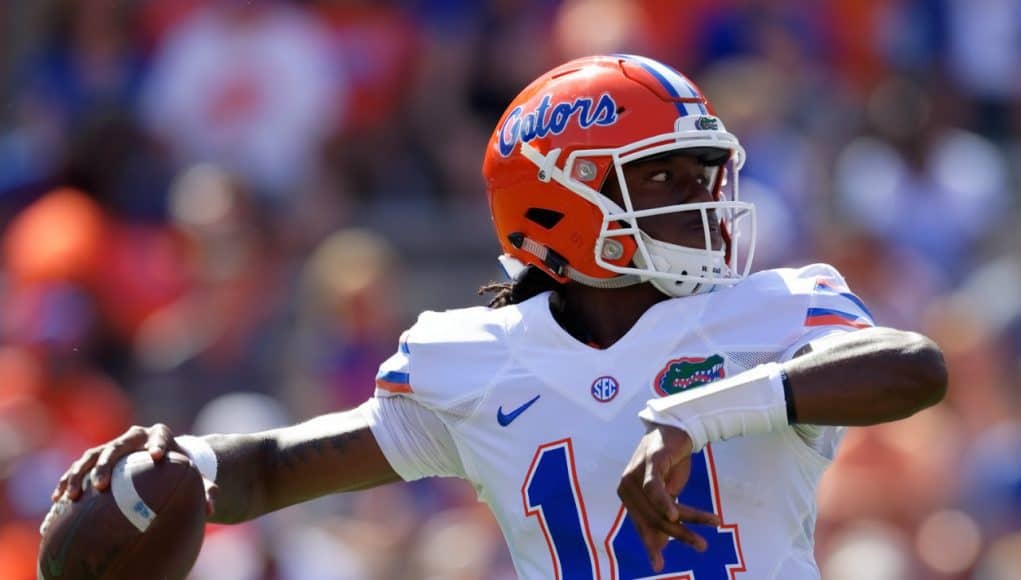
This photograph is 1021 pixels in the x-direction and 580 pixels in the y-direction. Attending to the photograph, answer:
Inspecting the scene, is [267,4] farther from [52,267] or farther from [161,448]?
[161,448]

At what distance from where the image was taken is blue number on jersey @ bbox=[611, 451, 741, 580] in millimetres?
3332

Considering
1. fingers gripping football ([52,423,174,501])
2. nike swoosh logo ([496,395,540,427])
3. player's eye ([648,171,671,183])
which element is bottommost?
fingers gripping football ([52,423,174,501])

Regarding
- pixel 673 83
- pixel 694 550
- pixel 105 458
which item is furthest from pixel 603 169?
pixel 105 458

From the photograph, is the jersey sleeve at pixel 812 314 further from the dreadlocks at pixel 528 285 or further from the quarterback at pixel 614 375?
the dreadlocks at pixel 528 285

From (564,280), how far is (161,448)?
3.07 ft

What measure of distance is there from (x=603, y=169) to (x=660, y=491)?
93 cm

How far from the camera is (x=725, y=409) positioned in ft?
10.2

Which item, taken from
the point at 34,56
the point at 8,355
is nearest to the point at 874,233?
the point at 8,355

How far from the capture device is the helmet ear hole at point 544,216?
373cm

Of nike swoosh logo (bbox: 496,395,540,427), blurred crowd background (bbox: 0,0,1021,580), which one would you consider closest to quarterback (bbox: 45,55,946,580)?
nike swoosh logo (bbox: 496,395,540,427)

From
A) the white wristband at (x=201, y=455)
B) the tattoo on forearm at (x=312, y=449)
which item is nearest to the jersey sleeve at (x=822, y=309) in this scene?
the tattoo on forearm at (x=312, y=449)

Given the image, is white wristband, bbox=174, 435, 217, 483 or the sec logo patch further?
white wristband, bbox=174, 435, 217, 483

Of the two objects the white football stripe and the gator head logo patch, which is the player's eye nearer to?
the gator head logo patch

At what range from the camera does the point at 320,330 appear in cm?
734
